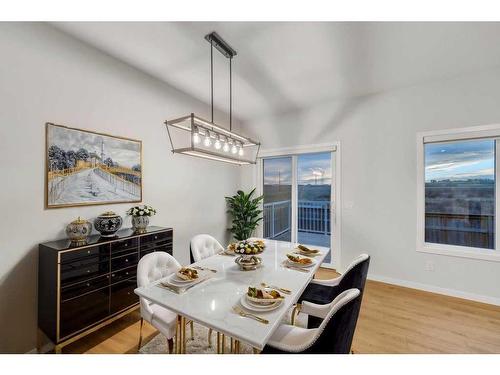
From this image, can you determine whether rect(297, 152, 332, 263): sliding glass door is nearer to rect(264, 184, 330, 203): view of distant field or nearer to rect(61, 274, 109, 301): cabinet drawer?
rect(264, 184, 330, 203): view of distant field

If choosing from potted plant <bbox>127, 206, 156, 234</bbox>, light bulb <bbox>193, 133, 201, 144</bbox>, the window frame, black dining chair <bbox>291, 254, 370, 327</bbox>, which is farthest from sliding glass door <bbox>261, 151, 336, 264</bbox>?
light bulb <bbox>193, 133, 201, 144</bbox>

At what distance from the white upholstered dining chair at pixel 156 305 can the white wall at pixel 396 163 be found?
110 inches

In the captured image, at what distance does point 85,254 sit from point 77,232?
0.21m

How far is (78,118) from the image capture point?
7.02 feet

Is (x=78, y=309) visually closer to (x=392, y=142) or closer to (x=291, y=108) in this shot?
(x=291, y=108)

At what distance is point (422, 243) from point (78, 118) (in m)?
4.36

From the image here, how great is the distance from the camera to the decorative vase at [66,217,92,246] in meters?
1.92

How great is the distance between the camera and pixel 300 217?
13.5ft

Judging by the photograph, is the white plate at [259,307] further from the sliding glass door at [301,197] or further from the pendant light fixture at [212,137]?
the sliding glass door at [301,197]

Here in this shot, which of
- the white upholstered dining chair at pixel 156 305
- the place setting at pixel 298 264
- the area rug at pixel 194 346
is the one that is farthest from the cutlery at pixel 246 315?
the area rug at pixel 194 346

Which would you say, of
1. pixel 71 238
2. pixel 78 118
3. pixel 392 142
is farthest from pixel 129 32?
pixel 392 142

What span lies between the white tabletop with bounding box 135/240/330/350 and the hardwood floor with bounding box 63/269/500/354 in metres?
0.89

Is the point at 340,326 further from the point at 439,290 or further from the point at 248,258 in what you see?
the point at 439,290

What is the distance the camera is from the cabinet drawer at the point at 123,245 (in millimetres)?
2092
